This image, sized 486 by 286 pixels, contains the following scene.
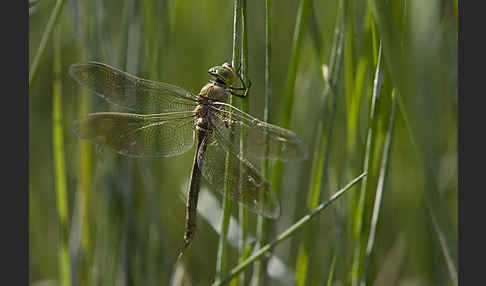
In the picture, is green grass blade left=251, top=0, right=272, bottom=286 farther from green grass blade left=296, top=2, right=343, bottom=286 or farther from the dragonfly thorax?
the dragonfly thorax

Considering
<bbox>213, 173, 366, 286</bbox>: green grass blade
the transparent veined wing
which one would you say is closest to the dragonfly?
the transparent veined wing

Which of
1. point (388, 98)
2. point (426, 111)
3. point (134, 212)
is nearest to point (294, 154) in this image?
point (388, 98)

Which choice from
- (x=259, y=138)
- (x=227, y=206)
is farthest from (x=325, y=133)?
(x=227, y=206)

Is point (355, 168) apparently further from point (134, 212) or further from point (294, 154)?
point (134, 212)

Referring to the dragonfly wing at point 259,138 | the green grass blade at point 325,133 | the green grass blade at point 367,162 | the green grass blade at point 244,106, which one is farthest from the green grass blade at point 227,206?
the green grass blade at point 367,162

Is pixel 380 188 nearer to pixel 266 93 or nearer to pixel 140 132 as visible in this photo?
pixel 266 93

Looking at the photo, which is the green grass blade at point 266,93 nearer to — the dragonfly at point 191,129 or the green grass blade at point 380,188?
the dragonfly at point 191,129
